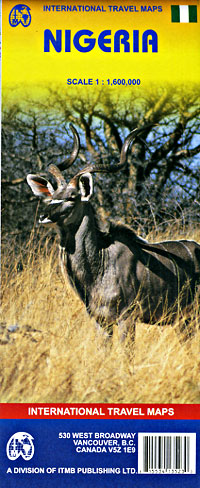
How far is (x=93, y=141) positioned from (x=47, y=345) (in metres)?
2.42

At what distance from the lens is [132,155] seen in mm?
6781

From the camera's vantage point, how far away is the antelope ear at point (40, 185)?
5.61 meters

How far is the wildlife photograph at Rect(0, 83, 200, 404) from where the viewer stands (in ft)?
16.9

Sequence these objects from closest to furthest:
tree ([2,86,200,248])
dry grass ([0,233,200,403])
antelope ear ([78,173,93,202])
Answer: dry grass ([0,233,200,403]) → antelope ear ([78,173,93,202]) → tree ([2,86,200,248])

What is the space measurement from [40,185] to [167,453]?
248 cm

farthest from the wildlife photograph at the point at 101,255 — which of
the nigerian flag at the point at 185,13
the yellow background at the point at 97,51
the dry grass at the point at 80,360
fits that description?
the nigerian flag at the point at 185,13

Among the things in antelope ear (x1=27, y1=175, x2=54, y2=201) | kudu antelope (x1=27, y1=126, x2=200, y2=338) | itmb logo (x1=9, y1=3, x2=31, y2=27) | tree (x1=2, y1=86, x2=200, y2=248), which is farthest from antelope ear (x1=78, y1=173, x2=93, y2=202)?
itmb logo (x1=9, y1=3, x2=31, y2=27)

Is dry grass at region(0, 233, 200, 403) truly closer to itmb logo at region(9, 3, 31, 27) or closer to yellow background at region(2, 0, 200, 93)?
yellow background at region(2, 0, 200, 93)

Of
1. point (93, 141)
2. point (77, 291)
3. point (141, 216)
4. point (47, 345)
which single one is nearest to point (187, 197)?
point (141, 216)

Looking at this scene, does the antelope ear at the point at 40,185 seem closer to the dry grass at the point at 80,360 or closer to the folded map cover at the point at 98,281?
the folded map cover at the point at 98,281

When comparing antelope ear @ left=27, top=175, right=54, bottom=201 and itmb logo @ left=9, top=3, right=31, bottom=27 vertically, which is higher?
itmb logo @ left=9, top=3, right=31, bottom=27

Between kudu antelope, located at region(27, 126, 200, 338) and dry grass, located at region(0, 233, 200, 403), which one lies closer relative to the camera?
dry grass, located at region(0, 233, 200, 403)

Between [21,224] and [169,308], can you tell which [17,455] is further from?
[21,224]

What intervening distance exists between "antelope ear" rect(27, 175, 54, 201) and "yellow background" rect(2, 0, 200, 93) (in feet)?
2.71
